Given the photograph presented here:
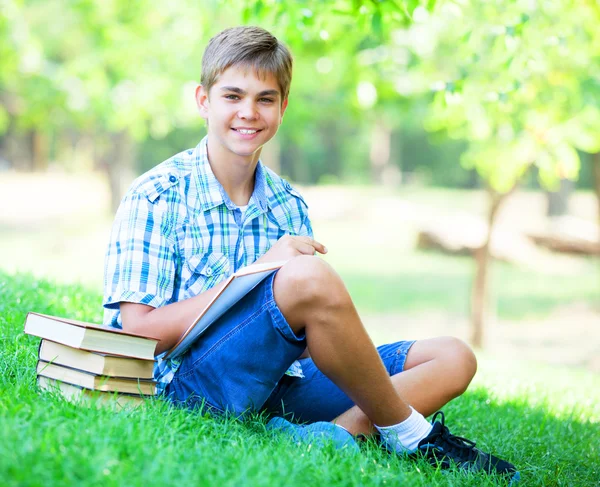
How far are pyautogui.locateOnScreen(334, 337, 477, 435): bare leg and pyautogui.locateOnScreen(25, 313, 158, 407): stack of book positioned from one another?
78 centimetres

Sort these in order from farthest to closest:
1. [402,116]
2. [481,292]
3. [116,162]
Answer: [116,162], [402,116], [481,292]

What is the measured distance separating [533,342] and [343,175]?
24.6 meters

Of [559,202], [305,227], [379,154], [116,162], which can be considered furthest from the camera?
[379,154]

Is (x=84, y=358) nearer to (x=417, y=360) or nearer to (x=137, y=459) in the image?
(x=137, y=459)

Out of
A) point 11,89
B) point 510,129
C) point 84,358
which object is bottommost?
point 84,358

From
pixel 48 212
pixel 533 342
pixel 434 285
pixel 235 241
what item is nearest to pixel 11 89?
pixel 48 212

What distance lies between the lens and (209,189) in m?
2.91

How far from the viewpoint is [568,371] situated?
21.9ft

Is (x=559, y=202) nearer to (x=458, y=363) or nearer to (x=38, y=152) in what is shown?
(x=458, y=363)

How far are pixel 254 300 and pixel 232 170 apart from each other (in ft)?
2.29

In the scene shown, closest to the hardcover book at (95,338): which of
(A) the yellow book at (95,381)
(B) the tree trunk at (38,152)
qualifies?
(A) the yellow book at (95,381)

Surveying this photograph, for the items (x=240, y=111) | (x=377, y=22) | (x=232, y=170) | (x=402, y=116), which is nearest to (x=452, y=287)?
(x=402, y=116)

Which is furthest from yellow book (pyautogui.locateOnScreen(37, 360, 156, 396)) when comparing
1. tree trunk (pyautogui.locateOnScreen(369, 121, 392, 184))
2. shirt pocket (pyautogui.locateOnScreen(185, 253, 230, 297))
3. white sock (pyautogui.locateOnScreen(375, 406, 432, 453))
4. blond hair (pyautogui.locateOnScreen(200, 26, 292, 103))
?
tree trunk (pyautogui.locateOnScreen(369, 121, 392, 184))

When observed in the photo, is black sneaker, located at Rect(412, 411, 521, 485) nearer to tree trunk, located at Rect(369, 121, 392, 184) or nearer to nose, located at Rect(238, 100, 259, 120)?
nose, located at Rect(238, 100, 259, 120)
